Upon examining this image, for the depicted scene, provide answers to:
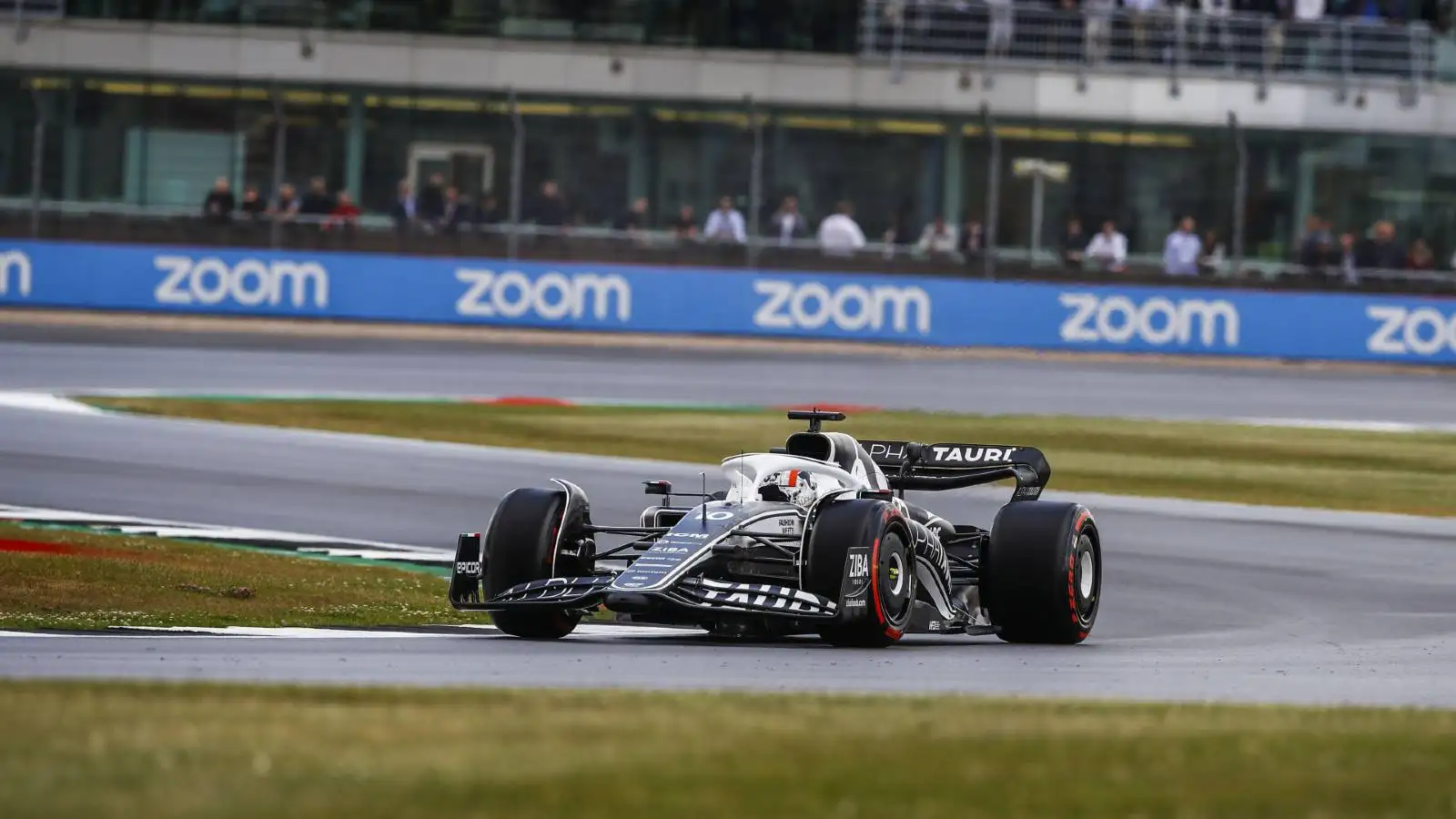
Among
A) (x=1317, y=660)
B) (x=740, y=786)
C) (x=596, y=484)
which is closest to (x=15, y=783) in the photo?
(x=740, y=786)

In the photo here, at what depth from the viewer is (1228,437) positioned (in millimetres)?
25812

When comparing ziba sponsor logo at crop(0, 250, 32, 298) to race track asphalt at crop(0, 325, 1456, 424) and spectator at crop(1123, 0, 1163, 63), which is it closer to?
race track asphalt at crop(0, 325, 1456, 424)

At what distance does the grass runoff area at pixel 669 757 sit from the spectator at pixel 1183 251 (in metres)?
26.9

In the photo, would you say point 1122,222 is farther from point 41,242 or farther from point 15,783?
point 15,783

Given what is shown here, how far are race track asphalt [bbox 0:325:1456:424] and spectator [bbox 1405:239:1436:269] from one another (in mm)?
2721

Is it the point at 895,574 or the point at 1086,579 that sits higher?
the point at 895,574

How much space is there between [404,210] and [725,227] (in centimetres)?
476

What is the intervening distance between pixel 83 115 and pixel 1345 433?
781 inches

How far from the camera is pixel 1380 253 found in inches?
1393

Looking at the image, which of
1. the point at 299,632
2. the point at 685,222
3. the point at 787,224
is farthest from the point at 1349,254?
the point at 299,632

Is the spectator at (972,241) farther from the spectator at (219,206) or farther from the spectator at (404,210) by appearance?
the spectator at (219,206)

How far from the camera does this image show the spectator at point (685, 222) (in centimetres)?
3591

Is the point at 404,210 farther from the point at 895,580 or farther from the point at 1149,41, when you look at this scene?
the point at 895,580

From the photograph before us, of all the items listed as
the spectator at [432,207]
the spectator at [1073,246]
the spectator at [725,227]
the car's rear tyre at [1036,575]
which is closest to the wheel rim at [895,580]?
the car's rear tyre at [1036,575]
